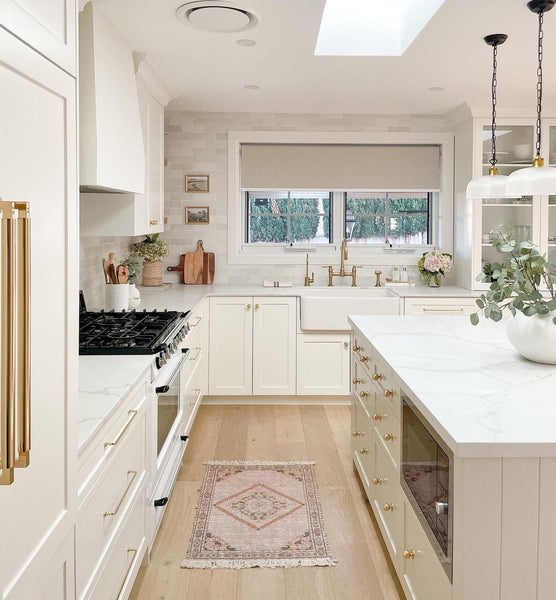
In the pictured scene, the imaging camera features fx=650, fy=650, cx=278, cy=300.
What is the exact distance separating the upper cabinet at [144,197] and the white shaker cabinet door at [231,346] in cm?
86

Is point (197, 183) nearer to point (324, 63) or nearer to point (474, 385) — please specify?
point (324, 63)

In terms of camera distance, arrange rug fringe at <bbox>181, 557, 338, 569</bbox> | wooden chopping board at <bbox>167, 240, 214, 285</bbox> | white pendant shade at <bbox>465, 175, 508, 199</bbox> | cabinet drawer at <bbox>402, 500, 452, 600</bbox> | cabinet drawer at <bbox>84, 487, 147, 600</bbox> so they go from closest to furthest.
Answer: cabinet drawer at <bbox>402, 500, 452, 600</bbox>
cabinet drawer at <bbox>84, 487, 147, 600</bbox>
rug fringe at <bbox>181, 557, 338, 569</bbox>
white pendant shade at <bbox>465, 175, 508, 199</bbox>
wooden chopping board at <bbox>167, 240, 214, 285</bbox>

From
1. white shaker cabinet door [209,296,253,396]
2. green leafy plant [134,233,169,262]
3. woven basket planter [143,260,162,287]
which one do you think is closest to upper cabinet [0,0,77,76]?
white shaker cabinet door [209,296,253,396]

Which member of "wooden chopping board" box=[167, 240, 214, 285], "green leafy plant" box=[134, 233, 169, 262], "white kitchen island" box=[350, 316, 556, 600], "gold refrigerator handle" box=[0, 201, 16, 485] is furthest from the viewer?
"wooden chopping board" box=[167, 240, 214, 285]

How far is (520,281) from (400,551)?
1.07 m

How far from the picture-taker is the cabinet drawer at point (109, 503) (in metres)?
1.68

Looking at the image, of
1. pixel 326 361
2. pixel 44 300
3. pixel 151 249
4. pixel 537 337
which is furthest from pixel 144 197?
pixel 44 300

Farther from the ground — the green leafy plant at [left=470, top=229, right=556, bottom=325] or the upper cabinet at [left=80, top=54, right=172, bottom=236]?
the upper cabinet at [left=80, top=54, right=172, bottom=236]

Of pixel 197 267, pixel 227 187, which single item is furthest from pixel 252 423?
pixel 227 187

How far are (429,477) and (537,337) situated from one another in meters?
0.77

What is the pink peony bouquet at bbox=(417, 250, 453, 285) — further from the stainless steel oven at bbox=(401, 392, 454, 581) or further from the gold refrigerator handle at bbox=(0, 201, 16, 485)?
the gold refrigerator handle at bbox=(0, 201, 16, 485)

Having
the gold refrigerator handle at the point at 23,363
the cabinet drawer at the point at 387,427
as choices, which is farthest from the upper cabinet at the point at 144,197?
the gold refrigerator handle at the point at 23,363

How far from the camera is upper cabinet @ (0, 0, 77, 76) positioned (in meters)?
1.11

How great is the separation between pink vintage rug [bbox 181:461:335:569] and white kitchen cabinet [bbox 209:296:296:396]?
1.30 meters
